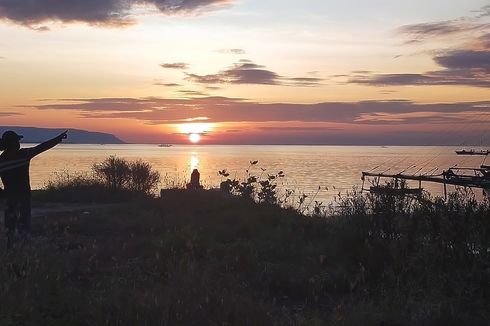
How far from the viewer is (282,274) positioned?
7.88m

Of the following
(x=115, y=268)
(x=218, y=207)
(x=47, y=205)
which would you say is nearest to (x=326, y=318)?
(x=115, y=268)

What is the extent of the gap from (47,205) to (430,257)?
46.5 ft

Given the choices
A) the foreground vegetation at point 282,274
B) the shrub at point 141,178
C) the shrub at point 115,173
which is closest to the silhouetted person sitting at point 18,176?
the foreground vegetation at point 282,274

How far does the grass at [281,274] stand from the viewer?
5637 mm

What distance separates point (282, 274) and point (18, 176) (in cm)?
452

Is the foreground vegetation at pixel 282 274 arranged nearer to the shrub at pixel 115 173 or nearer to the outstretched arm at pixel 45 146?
the outstretched arm at pixel 45 146

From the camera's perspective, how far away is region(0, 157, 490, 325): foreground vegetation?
222 inches

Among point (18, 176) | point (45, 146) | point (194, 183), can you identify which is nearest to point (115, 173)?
point (194, 183)

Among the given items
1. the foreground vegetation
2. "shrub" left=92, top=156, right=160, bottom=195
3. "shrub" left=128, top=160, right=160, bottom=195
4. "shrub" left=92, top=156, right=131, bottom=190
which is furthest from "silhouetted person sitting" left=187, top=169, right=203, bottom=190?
the foreground vegetation

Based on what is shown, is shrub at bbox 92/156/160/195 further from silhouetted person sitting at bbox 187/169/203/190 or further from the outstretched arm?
the outstretched arm

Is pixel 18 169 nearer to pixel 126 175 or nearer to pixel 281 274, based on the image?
pixel 281 274

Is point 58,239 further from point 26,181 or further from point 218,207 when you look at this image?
point 218,207

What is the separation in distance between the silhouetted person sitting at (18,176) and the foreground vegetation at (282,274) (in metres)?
0.57

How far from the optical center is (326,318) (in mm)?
5934
